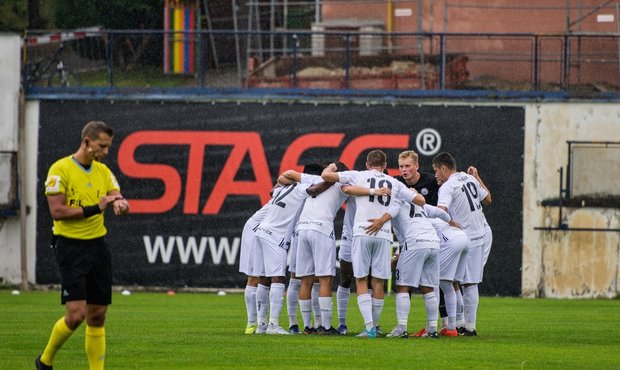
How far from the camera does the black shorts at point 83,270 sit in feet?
39.9

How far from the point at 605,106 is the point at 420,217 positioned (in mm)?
13353

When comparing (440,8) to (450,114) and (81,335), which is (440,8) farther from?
(81,335)

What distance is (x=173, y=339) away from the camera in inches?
651

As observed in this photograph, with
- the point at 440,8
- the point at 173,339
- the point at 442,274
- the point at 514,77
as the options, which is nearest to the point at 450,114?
the point at 514,77

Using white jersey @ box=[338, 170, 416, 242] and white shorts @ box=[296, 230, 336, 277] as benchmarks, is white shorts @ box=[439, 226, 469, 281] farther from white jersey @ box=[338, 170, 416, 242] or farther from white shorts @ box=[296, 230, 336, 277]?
white shorts @ box=[296, 230, 336, 277]

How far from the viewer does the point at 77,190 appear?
12.3m

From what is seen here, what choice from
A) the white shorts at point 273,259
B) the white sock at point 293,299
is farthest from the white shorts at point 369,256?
the white sock at point 293,299

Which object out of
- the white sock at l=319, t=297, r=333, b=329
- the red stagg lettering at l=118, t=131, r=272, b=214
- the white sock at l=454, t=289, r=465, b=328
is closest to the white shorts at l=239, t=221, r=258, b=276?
the white sock at l=319, t=297, r=333, b=329

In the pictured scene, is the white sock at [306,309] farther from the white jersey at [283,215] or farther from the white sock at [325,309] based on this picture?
the white jersey at [283,215]

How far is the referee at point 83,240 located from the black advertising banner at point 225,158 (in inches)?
676

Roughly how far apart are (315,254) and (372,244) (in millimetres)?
903

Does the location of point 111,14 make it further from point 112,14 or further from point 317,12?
point 317,12

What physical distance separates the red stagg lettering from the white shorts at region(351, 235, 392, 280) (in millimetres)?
12803

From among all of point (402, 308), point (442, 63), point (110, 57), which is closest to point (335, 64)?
point (442, 63)
